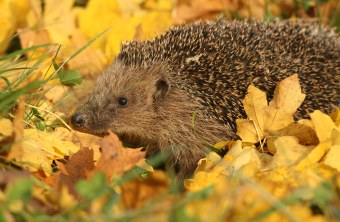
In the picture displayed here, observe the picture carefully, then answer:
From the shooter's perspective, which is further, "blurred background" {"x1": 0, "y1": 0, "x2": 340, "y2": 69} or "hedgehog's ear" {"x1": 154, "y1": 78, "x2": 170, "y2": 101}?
"blurred background" {"x1": 0, "y1": 0, "x2": 340, "y2": 69}

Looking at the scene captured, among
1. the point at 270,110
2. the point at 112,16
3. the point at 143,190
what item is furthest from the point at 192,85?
the point at 112,16

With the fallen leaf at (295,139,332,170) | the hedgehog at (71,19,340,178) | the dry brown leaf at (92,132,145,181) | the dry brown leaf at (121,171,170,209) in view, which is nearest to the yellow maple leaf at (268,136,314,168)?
the fallen leaf at (295,139,332,170)

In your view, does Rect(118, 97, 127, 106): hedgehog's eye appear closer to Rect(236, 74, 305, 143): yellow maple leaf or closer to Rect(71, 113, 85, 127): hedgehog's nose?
Rect(71, 113, 85, 127): hedgehog's nose

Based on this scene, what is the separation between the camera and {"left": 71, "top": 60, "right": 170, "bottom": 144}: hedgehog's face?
14.3 feet

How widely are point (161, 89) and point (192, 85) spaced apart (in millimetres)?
240

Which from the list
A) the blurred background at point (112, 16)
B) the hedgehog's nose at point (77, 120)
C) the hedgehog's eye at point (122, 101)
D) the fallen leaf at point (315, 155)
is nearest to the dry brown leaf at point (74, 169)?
the hedgehog's nose at point (77, 120)

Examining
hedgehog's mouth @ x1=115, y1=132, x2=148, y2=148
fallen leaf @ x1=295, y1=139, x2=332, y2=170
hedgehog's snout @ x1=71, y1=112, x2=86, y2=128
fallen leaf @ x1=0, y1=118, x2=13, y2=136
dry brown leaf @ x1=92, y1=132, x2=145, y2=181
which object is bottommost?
hedgehog's mouth @ x1=115, y1=132, x2=148, y2=148

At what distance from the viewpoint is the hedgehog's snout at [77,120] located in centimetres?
425

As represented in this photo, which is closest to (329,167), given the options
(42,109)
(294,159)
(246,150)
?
(294,159)

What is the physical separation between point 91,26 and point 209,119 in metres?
2.00

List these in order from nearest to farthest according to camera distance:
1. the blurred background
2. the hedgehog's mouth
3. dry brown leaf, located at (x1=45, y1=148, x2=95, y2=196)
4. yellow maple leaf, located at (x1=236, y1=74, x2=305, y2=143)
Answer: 1. dry brown leaf, located at (x1=45, y1=148, x2=95, y2=196)
2. yellow maple leaf, located at (x1=236, y1=74, x2=305, y2=143)
3. the hedgehog's mouth
4. the blurred background

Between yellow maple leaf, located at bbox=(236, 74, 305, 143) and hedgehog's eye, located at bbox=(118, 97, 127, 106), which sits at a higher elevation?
yellow maple leaf, located at bbox=(236, 74, 305, 143)

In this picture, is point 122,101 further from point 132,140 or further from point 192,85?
point 192,85

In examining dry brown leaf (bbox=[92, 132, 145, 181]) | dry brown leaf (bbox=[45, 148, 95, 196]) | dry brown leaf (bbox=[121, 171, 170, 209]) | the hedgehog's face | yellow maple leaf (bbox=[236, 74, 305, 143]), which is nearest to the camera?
dry brown leaf (bbox=[121, 171, 170, 209])
